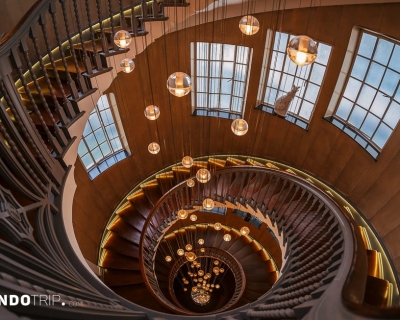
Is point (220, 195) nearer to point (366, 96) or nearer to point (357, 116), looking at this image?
point (357, 116)

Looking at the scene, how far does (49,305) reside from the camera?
5.23 feet

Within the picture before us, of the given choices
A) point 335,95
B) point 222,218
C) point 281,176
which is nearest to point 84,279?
point 281,176

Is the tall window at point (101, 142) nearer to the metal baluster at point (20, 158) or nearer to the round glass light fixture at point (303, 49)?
the metal baluster at point (20, 158)

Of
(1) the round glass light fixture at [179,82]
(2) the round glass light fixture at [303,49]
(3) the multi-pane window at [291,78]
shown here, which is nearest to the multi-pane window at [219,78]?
(3) the multi-pane window at [291,78]

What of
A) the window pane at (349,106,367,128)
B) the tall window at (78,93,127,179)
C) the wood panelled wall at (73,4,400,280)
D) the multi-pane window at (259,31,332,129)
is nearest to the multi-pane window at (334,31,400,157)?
the window pane at (349,106,367,128)

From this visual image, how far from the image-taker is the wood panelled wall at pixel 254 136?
20.6ft

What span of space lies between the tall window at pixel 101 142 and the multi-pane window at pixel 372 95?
546cm

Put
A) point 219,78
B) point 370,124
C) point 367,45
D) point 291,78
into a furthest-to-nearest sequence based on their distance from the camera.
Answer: point 219,78
point 291,78
point 370,124
point 367,45

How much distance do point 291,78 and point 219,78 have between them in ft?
6.27

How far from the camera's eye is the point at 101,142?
8164 mm

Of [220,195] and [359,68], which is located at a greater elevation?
[359,68]

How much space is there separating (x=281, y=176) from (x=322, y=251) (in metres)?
1.81

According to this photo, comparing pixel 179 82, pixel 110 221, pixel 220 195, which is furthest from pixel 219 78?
pixel 179 82

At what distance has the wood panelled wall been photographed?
20.6 ft
